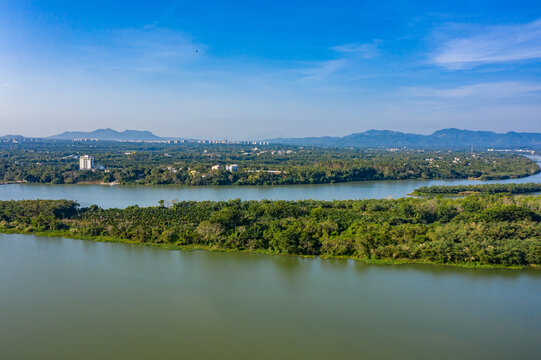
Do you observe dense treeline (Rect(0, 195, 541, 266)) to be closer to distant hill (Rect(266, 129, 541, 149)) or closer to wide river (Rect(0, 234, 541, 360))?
wide river (Rect(0, 234, 541, 360))

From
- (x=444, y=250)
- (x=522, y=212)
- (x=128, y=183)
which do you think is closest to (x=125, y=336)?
(x=444, y=250)

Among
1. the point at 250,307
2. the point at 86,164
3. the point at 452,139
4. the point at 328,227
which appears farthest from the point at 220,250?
the point at 452,139

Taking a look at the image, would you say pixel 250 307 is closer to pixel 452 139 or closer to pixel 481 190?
pixel 481 190

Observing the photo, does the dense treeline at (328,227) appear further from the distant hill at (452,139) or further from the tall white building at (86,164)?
the distant hill at (452,139)

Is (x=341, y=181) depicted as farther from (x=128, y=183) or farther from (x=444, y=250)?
(x=444, y=250)

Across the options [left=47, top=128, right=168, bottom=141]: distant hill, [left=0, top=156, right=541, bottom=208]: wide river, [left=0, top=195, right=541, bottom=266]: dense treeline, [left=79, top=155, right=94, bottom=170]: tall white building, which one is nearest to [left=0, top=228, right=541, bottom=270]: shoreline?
[left=0, top=195, right=541, bottom=266]: dense treeline
